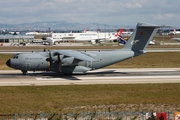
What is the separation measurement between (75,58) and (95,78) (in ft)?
10.9

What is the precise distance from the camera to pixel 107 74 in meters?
41.9

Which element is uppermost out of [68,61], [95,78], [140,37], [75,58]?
[140,37]

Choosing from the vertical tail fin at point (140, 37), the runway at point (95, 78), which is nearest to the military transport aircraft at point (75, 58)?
the vertical tail fin at point (140, 37)

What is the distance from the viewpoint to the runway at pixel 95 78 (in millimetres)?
35750

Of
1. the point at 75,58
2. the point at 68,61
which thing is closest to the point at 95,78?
the point at 75,58

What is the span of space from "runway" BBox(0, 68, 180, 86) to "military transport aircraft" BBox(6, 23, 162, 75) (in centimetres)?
111

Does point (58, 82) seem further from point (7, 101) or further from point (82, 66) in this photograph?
point (7, 101)

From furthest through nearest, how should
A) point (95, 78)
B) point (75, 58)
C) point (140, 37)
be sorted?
point (140, 37), point (95, 78), point (75, 58)

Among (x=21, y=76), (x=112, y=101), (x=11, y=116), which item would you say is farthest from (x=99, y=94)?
(x=21, y=76)

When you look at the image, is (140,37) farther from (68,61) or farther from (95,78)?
(68,61)

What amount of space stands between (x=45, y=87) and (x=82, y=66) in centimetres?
837

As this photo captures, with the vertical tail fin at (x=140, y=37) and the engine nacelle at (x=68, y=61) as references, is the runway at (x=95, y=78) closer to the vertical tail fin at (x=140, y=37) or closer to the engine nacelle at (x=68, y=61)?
the engine nacelle at (x=68, y=61)

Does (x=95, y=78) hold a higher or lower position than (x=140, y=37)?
lower

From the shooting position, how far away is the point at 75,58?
124 ft
